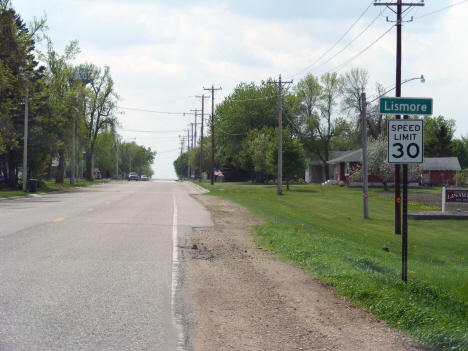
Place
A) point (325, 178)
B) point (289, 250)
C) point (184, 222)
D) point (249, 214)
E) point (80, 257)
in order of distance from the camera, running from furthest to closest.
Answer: point (325, 178), point (249, 214), point (184, 222), point (289, 250), point (80, 257)

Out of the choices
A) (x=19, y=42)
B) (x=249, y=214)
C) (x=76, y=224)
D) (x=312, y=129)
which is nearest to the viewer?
(x=76, y=224)

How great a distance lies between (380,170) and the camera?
49344 millimetres

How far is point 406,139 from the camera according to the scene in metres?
7.72

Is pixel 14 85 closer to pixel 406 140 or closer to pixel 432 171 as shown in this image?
pixel 406 140

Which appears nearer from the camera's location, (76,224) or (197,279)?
(197,279)

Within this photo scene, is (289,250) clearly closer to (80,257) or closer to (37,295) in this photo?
(80,257)

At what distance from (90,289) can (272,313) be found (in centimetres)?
276

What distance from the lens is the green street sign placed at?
783cm

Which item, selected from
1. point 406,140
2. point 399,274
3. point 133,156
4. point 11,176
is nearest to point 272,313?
point 406,140

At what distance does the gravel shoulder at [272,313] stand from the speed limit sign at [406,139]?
2.43 m

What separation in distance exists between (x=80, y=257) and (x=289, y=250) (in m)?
4.52

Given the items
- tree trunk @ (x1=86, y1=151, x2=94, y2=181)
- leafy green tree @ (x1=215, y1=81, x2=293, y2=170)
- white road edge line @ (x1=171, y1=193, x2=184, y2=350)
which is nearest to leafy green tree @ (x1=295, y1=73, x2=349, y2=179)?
leafy green tree @ (x1=215, y1=81, x2=293, y2=170)

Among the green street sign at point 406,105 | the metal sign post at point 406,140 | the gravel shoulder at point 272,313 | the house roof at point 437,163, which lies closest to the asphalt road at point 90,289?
the gravel shoulder at point 272,313

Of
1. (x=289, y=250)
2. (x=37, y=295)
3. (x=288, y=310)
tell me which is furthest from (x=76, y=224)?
(x=288, y=310)
